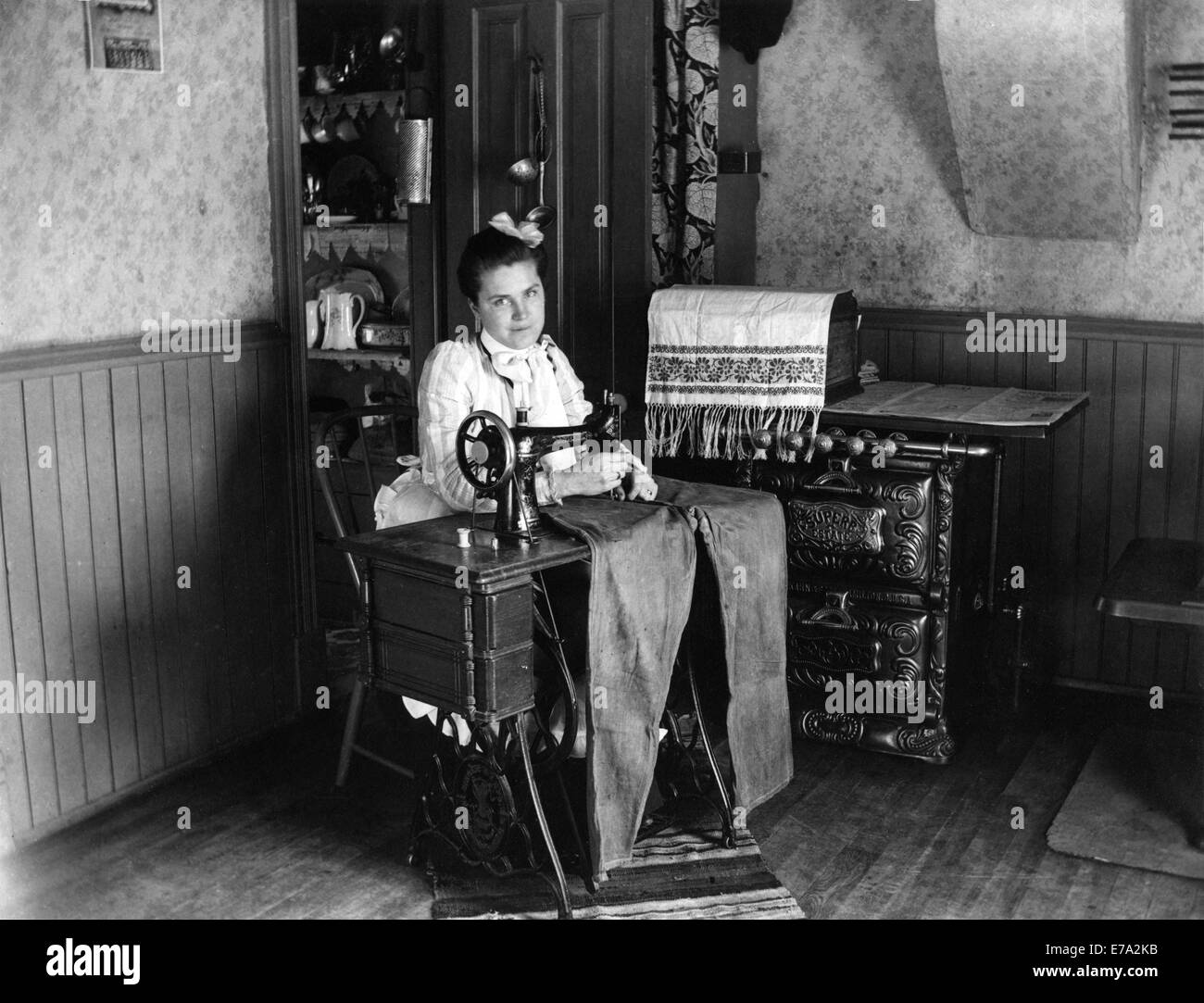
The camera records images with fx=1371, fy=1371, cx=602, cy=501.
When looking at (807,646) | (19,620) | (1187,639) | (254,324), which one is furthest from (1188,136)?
(19,620)

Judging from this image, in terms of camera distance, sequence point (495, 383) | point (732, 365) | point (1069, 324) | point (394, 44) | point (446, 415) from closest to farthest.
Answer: point (446, 415)
point (495, 383)
point (732, 365)
point (1069, 324)
point (394, 44)

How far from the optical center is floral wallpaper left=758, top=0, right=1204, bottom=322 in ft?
14.3

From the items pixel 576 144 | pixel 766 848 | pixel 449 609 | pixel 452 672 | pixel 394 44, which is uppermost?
pixel 394 44

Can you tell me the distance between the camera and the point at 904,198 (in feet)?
15.4

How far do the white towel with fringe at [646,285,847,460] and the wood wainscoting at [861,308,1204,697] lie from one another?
71 centimetres

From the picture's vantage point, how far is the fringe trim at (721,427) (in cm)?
412

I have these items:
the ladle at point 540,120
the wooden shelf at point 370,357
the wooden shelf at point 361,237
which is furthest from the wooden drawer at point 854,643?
the wooden shelf at point 361,237

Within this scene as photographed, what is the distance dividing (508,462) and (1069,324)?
2.31 metres

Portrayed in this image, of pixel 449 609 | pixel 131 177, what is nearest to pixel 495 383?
pixel 449 609

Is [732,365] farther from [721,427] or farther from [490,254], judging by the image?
[490,254]

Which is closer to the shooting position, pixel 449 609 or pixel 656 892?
pixel 449 609

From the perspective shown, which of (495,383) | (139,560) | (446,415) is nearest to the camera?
(446,415)

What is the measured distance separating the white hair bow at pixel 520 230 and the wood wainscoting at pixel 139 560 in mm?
1073

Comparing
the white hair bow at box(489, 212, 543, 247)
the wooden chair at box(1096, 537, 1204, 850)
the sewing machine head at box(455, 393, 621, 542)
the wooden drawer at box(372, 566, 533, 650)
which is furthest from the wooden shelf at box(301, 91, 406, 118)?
the wooden chair at box(1096, 537, 1204, 850)
